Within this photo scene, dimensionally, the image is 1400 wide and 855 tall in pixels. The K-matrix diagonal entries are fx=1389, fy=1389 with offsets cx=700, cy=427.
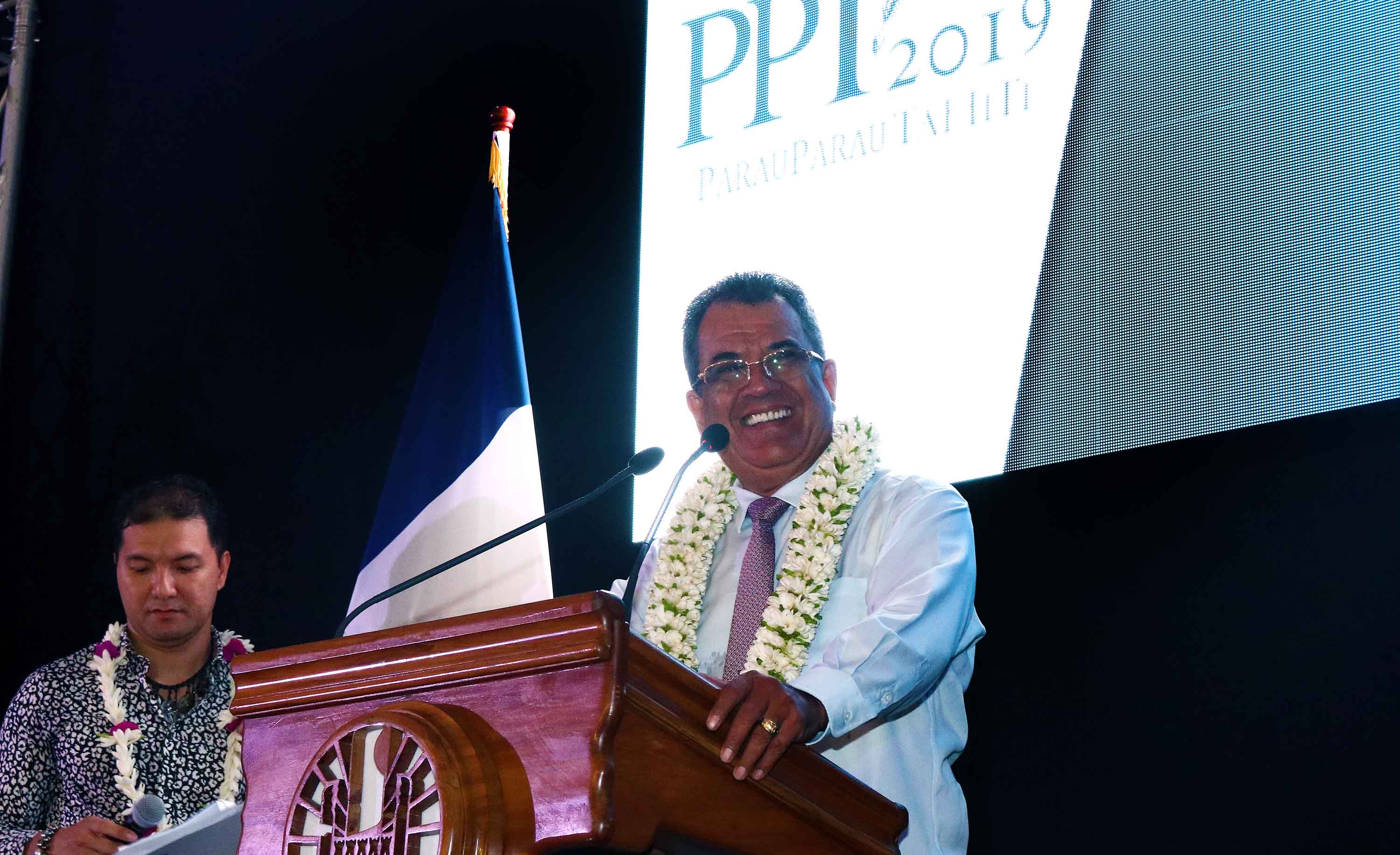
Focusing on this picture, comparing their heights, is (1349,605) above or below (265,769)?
above

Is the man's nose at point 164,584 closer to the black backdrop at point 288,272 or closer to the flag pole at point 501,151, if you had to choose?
the black backdrop at point 288,272

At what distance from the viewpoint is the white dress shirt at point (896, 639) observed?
177 centimetres

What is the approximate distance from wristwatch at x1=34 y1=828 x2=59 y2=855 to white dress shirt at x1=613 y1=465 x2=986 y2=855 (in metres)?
1.36

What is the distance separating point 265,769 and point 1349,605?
6.80ft

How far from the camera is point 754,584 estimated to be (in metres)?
2.43

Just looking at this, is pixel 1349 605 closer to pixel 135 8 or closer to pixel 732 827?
pixel 732 827

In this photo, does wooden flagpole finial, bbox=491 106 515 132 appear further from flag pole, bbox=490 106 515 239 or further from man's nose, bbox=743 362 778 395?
man's nose, bbox=743 362 778 395

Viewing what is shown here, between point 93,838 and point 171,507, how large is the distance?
0.91 m

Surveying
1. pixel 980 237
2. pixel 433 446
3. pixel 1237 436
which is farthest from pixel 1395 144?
pixel 433 446

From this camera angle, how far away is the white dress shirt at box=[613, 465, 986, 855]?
1770 mm

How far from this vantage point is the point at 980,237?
3059mm

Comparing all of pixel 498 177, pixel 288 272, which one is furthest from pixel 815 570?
pixel 288 272

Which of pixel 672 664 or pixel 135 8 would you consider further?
pixel 135 8

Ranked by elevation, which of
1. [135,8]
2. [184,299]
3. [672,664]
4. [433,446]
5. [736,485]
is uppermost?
[135,8]
